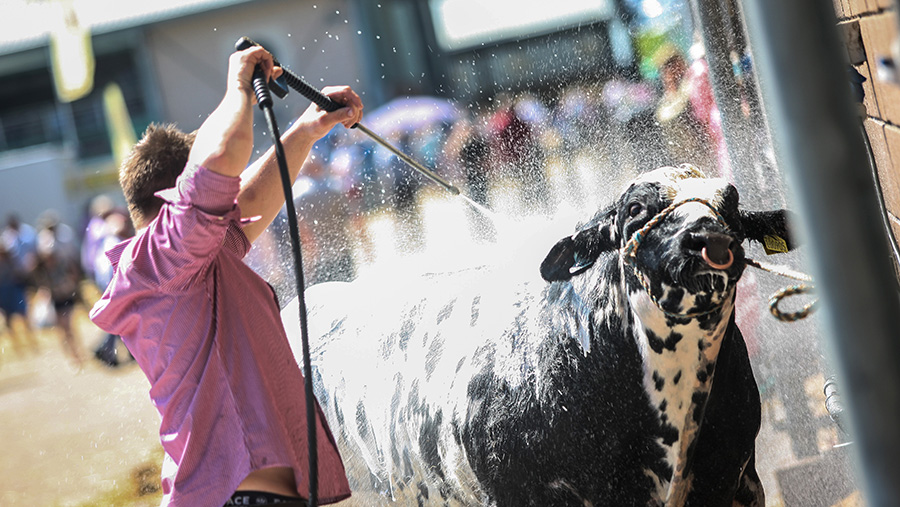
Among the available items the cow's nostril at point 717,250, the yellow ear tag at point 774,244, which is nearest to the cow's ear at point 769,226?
the yellow ear tag at point 774,244

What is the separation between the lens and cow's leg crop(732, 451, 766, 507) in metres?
2.03

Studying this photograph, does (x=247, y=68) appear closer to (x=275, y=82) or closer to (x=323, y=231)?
(x=275, y=82)

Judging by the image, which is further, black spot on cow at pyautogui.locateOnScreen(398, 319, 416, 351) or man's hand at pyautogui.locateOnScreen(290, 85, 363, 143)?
black spot on cow at pyautogui.locateOnScreen(398, 319, 416, 351)

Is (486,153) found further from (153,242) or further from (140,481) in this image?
(140,481)

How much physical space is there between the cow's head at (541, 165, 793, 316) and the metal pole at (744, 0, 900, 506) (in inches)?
33.2

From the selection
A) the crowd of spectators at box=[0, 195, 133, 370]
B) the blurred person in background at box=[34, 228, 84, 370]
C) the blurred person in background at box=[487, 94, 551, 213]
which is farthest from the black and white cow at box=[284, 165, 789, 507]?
the blurred person in background at box=[34, 228, 84, 370]

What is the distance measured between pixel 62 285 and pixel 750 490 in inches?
322

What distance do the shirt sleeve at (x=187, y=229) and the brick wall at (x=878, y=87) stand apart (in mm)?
1334

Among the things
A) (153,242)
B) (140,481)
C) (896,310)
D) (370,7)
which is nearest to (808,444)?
(896,310)

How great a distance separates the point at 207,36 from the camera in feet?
50.8

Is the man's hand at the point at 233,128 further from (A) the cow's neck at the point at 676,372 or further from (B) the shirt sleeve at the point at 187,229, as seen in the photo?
Answer: (A) the cow's neck at the point at 676,372

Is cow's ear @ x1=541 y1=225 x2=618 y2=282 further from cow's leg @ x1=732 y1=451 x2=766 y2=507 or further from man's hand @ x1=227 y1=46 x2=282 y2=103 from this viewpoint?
man's hand @ x1=227 y1=46 x2=282 y2=103

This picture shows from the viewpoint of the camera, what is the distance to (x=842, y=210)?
0.91 meters

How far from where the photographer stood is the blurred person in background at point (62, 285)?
8352 millimetres
